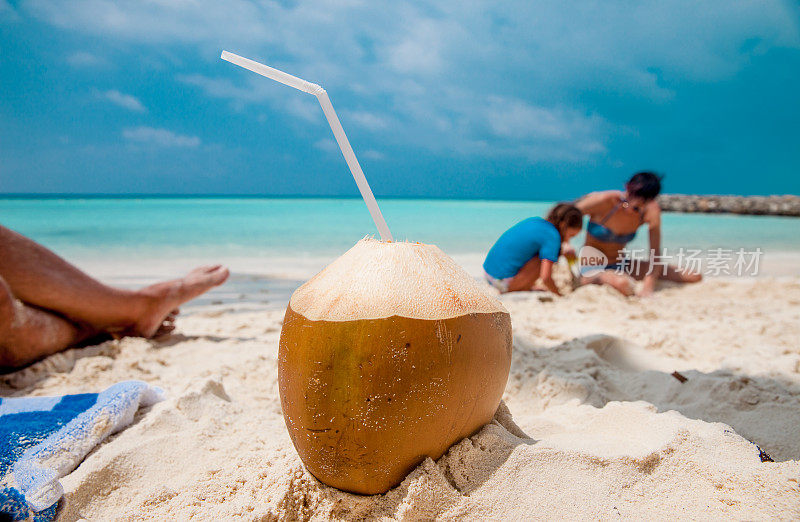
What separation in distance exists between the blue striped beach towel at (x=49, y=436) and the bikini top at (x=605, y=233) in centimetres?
438

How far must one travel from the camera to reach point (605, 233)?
4934 millimetres

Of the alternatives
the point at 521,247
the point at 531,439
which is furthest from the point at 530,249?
the point at 531,439

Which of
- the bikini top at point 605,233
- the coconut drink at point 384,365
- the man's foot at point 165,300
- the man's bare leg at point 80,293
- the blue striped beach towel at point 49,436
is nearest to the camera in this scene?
the coconut drink at point 384,365

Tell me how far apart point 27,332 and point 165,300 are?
0.71 meters

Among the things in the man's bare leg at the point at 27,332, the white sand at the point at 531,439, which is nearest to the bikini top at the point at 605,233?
A: the white sand at the point at 531,439

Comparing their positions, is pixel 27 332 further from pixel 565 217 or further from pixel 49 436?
pixel 565 217

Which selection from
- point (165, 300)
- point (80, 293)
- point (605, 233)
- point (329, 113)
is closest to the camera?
point (329, 113)

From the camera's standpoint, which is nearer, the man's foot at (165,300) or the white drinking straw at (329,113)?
the white drinking straw at (329,113)

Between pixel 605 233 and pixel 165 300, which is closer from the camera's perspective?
pixel 165 300

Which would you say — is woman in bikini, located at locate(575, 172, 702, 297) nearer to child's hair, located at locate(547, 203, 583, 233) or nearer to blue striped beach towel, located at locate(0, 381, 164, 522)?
child's hair, located at locate(547, 203, 583, 233)

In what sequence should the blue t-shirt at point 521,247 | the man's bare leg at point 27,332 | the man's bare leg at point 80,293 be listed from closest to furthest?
the man's bare leg at point 27,332, the man's bare leg at point 80,293, the blue t-shirt at point 521,247

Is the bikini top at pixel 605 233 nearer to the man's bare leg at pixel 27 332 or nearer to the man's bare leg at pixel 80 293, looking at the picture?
the man's bare leg at pixel 80 293

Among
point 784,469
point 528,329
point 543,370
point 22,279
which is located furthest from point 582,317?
point 22,279

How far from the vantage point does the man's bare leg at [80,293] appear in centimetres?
229
